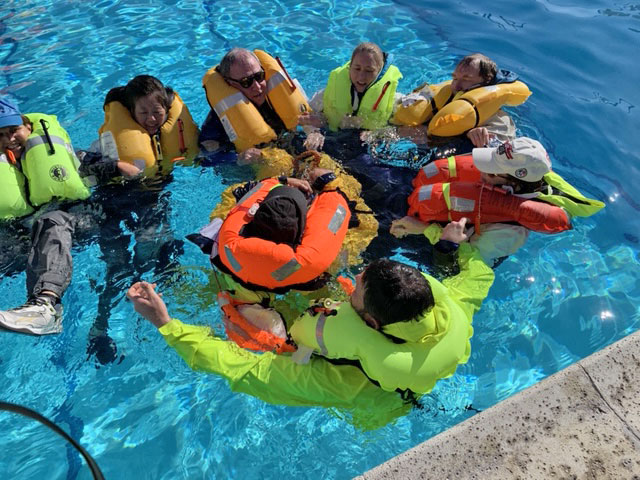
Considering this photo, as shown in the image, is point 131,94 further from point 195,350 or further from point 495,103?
point 495,103

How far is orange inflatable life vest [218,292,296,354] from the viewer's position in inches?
135

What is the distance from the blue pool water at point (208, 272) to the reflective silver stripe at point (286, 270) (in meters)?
0.88

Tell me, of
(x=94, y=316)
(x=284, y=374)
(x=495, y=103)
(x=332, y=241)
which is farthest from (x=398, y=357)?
(x=495, y=103)

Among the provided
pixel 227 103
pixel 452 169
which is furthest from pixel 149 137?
pixel 452 169

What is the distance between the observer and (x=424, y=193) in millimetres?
4172

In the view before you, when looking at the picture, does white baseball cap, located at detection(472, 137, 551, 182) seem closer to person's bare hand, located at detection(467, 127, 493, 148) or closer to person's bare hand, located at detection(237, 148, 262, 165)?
person's bare hand, located at detection(467, 127, 493, 148)

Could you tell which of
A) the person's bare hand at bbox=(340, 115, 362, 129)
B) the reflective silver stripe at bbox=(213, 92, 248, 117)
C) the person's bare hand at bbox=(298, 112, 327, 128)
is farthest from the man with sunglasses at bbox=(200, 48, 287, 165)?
the person's bare hand at bbox=(340, 115, 362, 129)

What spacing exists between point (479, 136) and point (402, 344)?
9.22 feet

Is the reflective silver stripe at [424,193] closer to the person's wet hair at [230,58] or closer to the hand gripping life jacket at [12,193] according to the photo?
the person's wet hair at [230,58]

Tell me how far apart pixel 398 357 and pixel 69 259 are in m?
2.82

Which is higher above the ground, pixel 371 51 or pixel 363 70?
pixel 371 51

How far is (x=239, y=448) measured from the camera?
3.59 m

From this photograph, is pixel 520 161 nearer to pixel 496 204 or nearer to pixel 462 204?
pixel 496 204

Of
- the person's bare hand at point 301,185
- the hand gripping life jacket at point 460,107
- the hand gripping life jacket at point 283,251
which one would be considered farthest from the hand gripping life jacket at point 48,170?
the hand gripping life jacket at point 460,107
